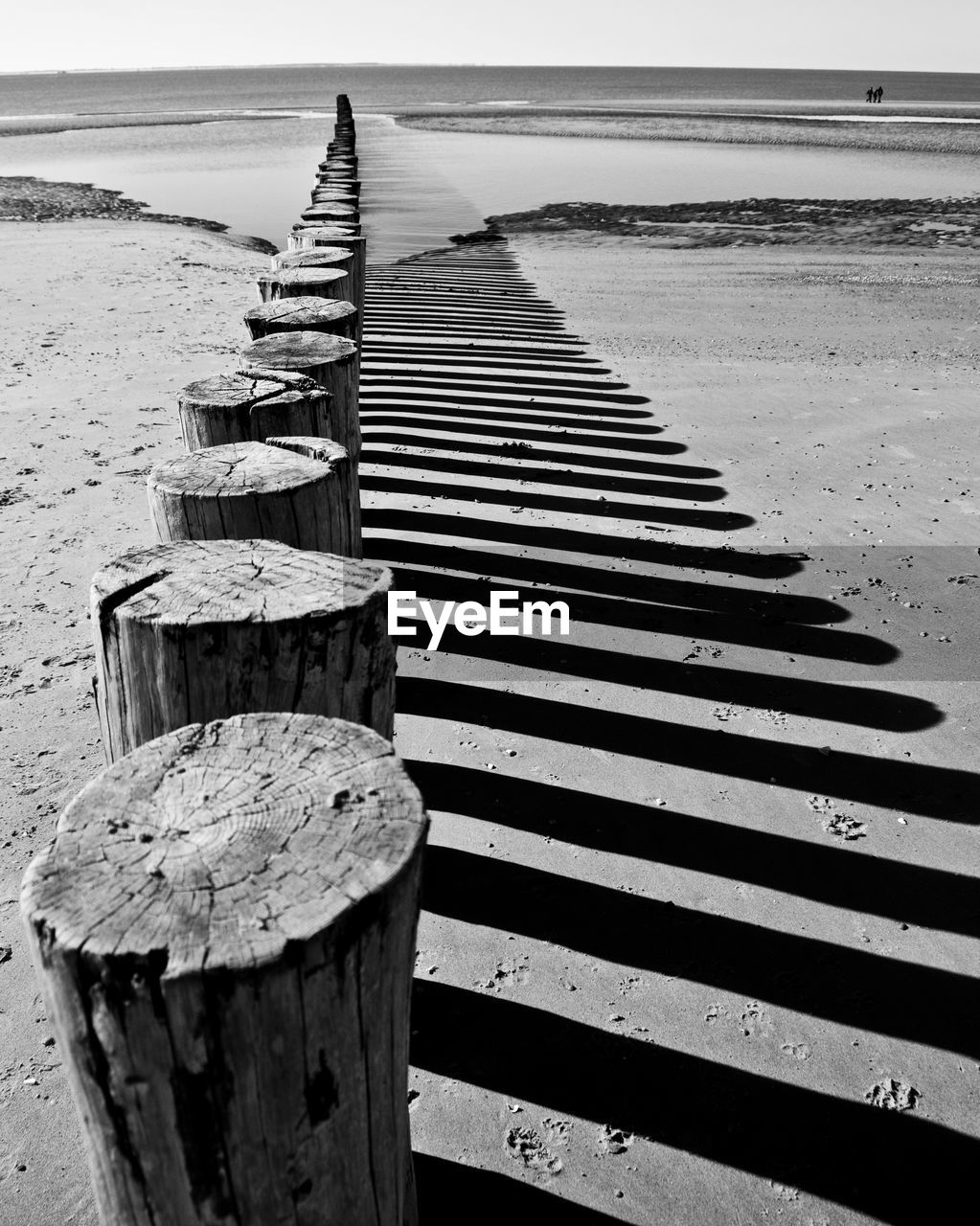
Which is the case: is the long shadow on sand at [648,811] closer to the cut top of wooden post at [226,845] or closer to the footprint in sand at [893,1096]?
the footprint in sand at [893,1096]

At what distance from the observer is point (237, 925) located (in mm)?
1303

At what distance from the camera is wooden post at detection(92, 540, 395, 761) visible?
1.96 metres

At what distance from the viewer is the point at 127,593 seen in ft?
6.78

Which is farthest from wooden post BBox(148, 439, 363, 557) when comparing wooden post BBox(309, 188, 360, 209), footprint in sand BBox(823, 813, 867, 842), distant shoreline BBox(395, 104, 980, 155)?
distant shoreline BBox(395, 104, 980, 155)

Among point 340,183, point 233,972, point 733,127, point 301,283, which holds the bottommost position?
point 233,972

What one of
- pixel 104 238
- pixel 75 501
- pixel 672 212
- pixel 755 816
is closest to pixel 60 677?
pixel 75 501

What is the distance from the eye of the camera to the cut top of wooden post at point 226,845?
1293mm

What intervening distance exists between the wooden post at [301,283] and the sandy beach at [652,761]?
41.1 inches

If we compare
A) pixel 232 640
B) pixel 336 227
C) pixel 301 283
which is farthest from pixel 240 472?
pixel 336 227

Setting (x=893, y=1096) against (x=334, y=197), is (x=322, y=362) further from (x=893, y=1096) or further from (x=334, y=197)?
(x=334, y=197)

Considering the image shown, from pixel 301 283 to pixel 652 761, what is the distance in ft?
11.3

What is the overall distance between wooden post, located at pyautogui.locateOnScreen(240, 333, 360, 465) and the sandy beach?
0.90 m

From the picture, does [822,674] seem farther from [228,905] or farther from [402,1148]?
[228,905]

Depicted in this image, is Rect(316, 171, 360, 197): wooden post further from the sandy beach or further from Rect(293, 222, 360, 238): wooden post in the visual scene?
the sandy beach
